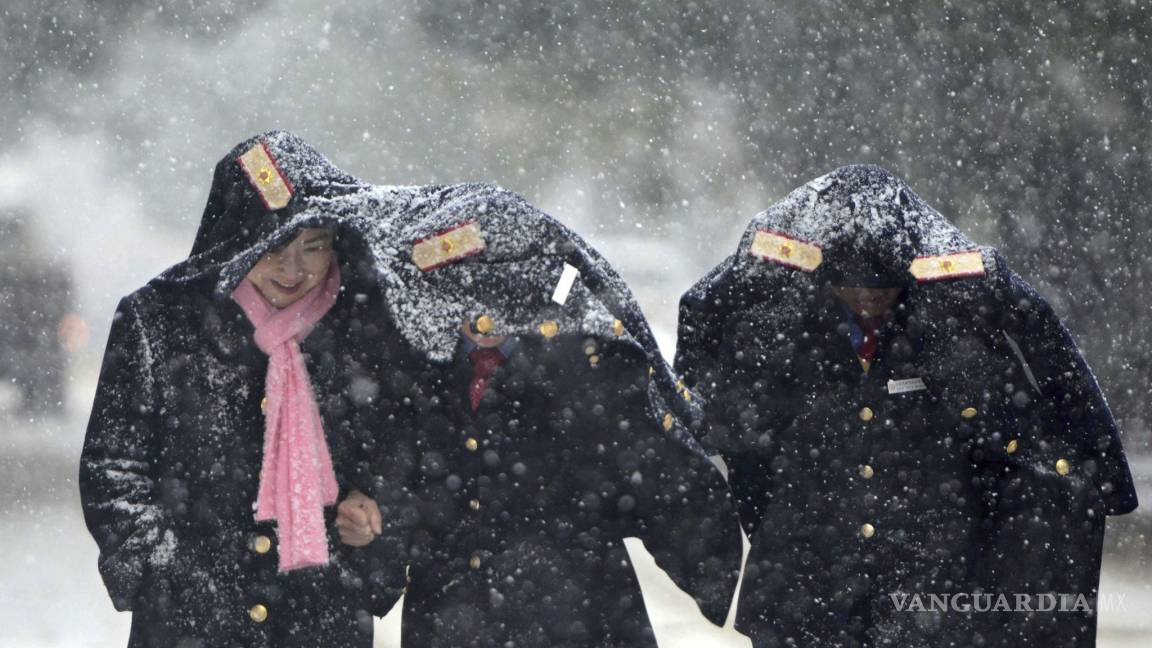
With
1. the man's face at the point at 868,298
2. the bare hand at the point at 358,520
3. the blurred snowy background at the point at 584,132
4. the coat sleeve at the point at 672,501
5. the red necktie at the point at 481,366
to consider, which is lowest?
the bare hand at the point at 358,520

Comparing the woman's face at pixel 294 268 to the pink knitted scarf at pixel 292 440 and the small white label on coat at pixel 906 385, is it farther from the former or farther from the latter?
the small white label on coat at pixel 906 385

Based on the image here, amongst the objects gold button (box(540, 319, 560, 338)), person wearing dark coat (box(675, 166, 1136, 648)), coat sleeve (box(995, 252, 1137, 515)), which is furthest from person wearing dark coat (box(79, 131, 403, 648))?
coat sleeve (box(995, 252, 1137, 515))

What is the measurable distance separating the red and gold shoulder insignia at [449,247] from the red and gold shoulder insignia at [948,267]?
1341mm

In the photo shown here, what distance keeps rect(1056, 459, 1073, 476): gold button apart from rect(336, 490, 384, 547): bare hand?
209 cm

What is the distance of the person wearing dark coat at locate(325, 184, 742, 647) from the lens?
4.50m

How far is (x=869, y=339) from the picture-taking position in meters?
4.78

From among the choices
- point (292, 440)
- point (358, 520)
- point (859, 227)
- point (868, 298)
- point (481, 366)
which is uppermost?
point (859, 227)

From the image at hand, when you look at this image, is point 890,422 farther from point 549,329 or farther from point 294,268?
point 294,268

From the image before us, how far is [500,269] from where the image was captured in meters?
4.53

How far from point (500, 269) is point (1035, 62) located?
4997mm

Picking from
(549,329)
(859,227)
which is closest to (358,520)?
(549,329)

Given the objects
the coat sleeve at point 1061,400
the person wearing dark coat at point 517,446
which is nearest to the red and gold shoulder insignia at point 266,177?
the person wearing dark coat at point 517,446

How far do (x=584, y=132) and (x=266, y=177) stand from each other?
15.7 ft

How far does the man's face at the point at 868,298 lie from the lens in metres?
4.76
